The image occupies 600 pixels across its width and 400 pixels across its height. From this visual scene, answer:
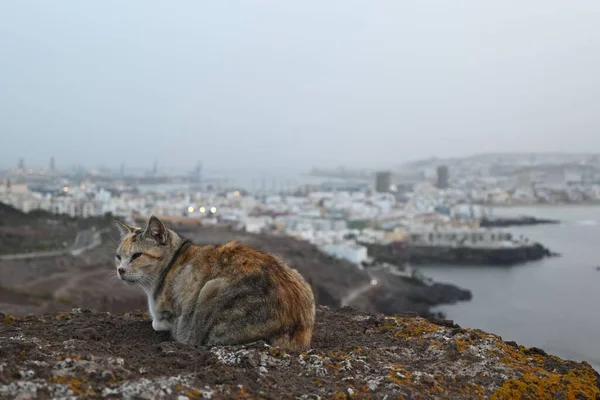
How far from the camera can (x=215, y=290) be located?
2.62 m

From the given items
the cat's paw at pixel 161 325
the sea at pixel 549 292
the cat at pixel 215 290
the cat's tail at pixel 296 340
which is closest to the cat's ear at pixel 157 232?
the cat at pixel 215 290

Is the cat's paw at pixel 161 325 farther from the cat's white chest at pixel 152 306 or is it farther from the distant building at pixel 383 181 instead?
the distant building at pixel 383 181

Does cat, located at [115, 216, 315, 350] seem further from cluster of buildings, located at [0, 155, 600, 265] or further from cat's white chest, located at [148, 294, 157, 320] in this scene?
cluster of buildings, located at [0, 155, 600, 265]

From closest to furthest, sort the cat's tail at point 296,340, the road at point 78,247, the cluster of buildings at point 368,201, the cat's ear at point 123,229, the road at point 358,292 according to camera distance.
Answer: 1. the cat's tail at point 296,340
2. the cat's ear at point 123,229
3. the road at point 78,247
4. the road at point 358,292
5. the cluster of buildings at point 368,201

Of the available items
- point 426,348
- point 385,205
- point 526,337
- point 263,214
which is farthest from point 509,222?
point 426,348

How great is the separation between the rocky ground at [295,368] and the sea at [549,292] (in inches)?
188

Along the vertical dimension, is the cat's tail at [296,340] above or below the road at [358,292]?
above

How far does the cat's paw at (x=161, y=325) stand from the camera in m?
2.88

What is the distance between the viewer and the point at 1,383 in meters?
1.67

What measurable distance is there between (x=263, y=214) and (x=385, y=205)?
8.29 metres

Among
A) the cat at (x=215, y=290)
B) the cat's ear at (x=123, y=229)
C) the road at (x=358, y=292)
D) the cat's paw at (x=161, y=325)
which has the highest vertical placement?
the cat's ear at (x=123, y=229)

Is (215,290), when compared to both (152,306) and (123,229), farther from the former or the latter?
(123,229)

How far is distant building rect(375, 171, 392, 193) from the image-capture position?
Result: 1873 inches

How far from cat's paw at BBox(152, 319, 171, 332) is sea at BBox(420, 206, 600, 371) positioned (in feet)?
17.7
